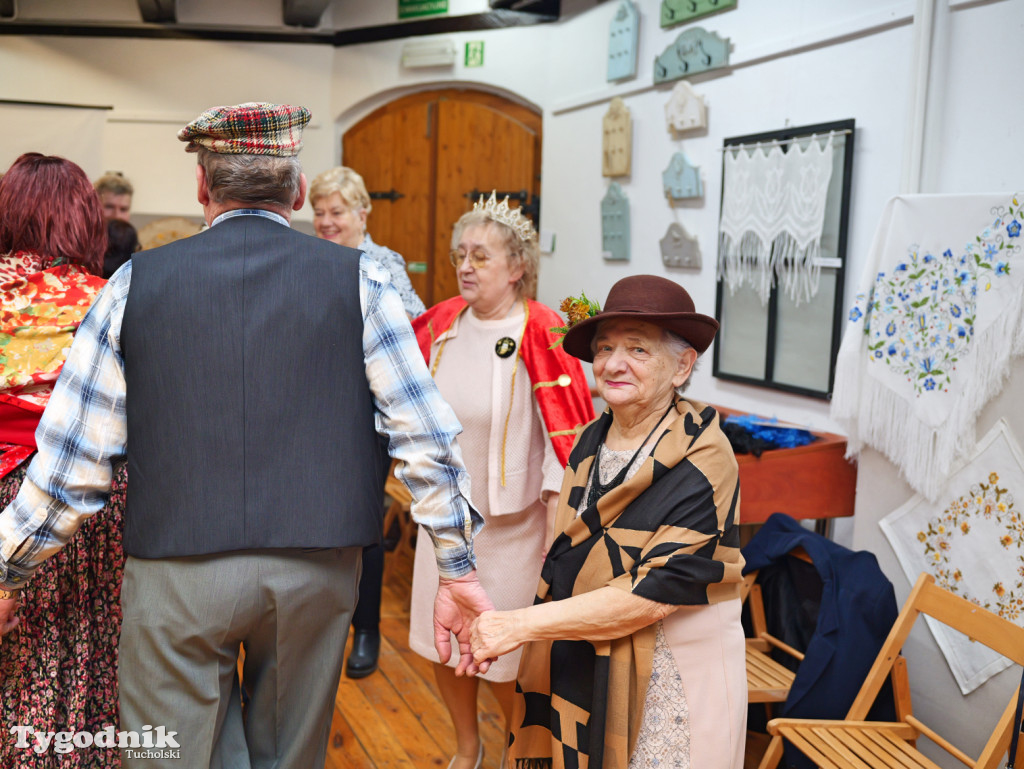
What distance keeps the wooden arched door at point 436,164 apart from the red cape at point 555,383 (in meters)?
3.79

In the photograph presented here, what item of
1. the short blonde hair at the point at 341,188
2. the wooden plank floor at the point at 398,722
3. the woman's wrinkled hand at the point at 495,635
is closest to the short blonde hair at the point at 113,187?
the short blonde hair at the point at 341,188

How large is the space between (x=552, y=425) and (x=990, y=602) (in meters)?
1.31

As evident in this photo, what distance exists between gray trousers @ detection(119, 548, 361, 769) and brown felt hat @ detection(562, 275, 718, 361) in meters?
0.70

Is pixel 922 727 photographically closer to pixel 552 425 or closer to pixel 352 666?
pixel 552 425

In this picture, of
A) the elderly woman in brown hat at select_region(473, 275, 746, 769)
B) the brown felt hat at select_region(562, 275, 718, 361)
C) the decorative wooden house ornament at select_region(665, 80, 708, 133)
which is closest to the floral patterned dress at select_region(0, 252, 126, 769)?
the elderly woman in brown hat at select_region(473, 275, 746, 769)

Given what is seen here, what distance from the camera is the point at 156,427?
61.0 inches

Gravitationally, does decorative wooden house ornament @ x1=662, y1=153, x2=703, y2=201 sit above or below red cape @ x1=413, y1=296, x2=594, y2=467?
above

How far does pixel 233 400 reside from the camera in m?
1.54

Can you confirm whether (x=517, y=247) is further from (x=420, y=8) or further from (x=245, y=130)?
(x=420, y=8)

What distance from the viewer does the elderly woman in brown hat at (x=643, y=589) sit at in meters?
1.72

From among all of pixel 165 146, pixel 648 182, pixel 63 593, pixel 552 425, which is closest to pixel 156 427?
pixel 63 593

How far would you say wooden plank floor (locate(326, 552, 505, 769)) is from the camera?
288 cm

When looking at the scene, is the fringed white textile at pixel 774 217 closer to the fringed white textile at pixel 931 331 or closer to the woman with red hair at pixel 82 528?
the fringed white textile at pixel 931 331

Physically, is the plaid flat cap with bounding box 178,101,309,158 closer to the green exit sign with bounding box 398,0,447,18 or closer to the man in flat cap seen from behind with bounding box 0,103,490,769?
the man in flat cap seen from behind with bounding box 0,103,490,769
